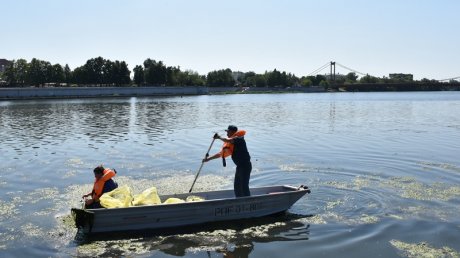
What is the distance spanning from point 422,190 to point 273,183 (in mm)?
5861

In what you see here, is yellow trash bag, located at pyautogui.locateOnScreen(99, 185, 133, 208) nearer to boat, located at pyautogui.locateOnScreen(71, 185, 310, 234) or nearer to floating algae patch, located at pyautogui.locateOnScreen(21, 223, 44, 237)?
boat, located at pyautogui.locateOnScreen(71, 185, 310, 234)

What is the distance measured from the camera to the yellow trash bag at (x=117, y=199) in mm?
12672

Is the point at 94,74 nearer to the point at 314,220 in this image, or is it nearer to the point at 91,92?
the point at 91,92

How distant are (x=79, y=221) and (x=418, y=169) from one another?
15960 mm

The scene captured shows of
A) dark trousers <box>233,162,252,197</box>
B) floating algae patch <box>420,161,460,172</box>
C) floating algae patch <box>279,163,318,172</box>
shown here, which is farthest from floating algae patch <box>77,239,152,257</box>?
floating algae patch <box>420,161,460,172</box>

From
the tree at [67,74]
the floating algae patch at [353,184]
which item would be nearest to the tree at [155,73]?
the tree at [67,74]

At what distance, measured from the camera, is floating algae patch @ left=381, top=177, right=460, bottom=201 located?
16453mm

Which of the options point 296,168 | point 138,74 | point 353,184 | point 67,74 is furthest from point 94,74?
point 353,184

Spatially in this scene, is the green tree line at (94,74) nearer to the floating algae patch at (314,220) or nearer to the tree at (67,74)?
the tree at (67,74)

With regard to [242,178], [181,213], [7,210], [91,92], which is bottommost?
[7,210]

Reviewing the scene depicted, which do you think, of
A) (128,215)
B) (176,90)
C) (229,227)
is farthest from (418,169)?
(176,90)

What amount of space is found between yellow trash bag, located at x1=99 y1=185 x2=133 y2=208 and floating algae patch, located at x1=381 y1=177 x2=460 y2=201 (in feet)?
32.7

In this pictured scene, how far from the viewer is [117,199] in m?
12.9

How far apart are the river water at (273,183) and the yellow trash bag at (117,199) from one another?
87 cm
